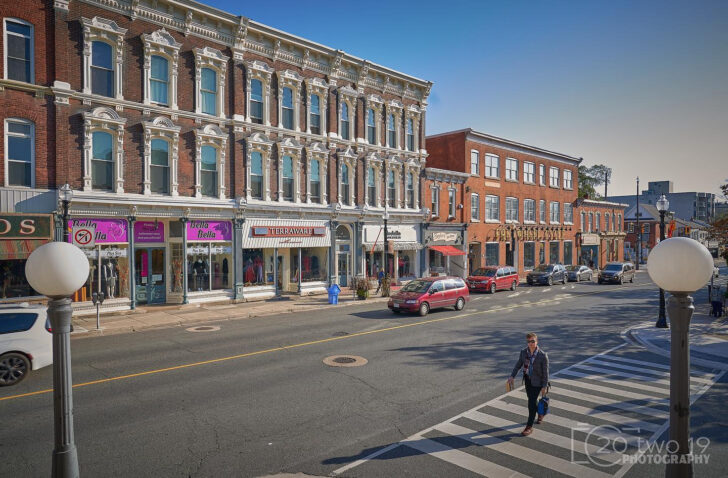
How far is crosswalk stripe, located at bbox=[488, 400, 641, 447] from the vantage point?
308 inches

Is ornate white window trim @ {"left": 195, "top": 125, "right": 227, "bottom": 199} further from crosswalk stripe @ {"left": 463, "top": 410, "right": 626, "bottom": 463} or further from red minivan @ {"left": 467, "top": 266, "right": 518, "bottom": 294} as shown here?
crosswalk stripe @ {"left": 463, "top": 410, "right": 626, "bottom": 463}

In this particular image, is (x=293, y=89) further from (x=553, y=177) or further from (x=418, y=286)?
(x=553, y=177)

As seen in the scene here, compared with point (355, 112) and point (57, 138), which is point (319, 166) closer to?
point (355, 112)

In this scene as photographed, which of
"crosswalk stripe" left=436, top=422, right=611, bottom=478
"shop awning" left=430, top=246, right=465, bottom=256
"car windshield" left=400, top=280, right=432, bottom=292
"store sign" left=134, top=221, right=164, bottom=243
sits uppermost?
"store sign" left=134, top=221, right=164, bottom=243

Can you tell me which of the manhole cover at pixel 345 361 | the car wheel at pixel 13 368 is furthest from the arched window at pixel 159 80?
the manhole cover at pixel 345 361

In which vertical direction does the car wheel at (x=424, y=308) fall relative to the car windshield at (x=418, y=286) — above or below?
below

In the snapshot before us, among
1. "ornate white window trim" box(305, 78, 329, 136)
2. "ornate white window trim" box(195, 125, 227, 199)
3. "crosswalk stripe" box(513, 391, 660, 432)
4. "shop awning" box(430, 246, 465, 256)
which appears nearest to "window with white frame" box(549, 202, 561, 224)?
"shop awning" box(430, 246, 465, 256)

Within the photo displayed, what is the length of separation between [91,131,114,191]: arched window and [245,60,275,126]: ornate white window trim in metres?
7.12

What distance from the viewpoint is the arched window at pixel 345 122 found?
30.2 meters

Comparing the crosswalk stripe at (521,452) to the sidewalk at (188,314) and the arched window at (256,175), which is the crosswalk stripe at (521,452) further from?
the arched window at (256,175)

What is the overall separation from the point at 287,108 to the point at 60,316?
23576 millimetres

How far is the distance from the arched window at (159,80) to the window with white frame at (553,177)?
41.0 metres

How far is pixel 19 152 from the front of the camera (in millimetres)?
18250

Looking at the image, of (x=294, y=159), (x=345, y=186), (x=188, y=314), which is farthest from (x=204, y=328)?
(x=345, y=186)
